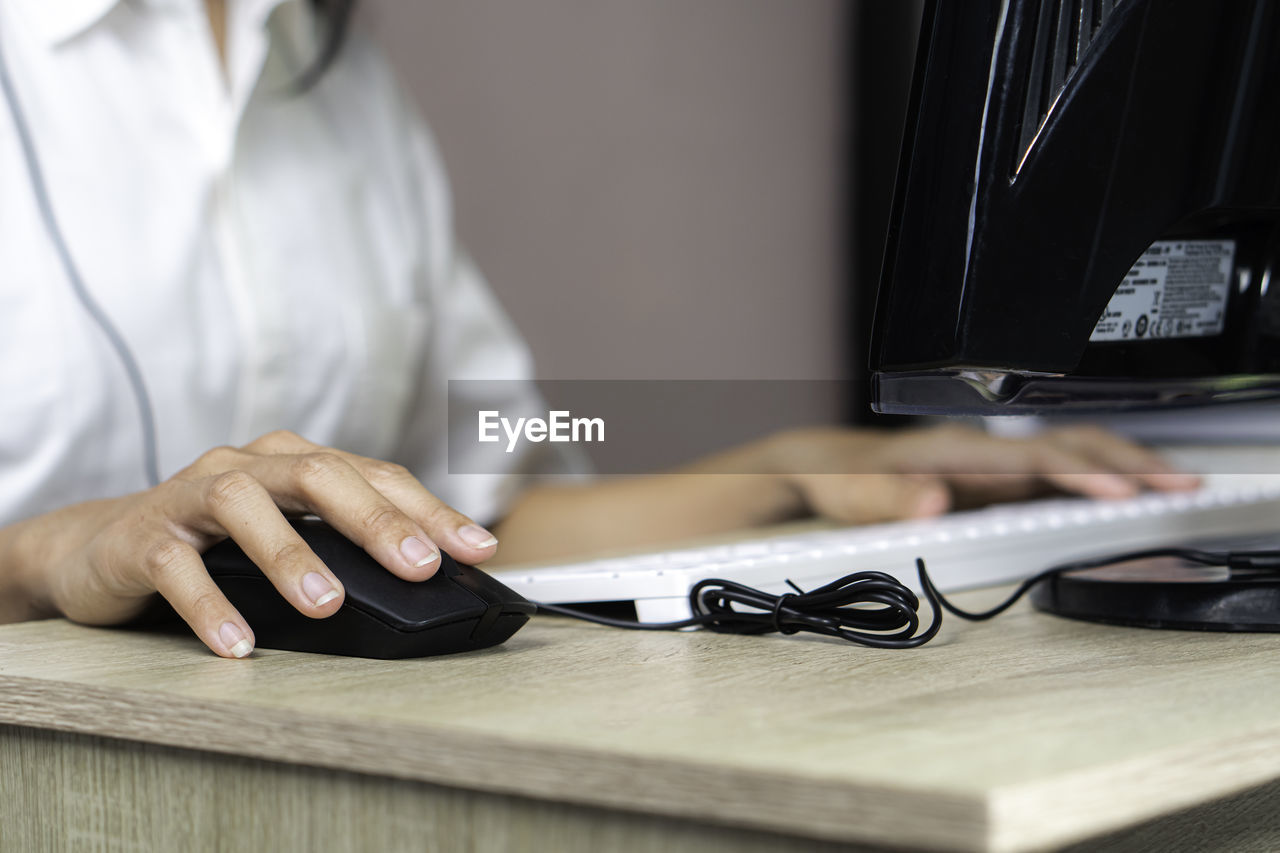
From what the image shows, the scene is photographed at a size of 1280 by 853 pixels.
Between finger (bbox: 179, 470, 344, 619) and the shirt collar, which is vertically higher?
the shirt collar

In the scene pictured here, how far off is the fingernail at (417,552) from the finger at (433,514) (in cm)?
3

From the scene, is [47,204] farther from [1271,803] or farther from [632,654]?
[1271,803]

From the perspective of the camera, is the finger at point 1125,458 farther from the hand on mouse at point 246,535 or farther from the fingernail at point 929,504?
the hand on mouse at point 246,535

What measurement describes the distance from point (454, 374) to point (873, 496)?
1.61 feet

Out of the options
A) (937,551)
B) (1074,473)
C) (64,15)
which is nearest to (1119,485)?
(1074,473)

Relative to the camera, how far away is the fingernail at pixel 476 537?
0.51m

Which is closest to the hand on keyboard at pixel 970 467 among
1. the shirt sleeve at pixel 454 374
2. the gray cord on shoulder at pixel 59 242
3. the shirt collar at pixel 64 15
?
the shirt sleeve at pixel 454 374

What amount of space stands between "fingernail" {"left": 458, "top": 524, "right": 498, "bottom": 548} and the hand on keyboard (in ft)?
1.53

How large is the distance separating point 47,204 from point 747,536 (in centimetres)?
56

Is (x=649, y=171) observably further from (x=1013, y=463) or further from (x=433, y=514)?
(x=433, y=514)

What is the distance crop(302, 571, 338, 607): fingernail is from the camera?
1.52 feet

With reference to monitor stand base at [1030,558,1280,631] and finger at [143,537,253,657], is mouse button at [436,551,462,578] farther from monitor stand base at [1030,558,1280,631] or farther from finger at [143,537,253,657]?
monitor stand base at [1030,558,1280,631]

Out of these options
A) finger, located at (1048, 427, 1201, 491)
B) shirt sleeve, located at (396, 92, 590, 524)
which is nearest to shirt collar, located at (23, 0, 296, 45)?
shirt sleeve, located at (396, 92, 590, 524)

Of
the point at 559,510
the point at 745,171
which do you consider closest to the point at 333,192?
the point at 559,510
